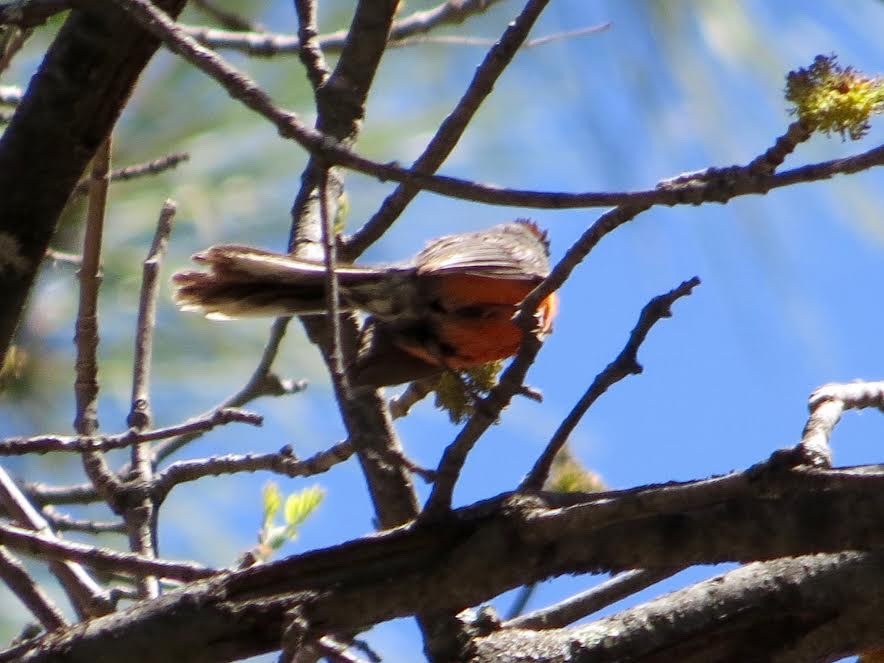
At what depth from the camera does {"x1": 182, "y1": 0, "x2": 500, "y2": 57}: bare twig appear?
3047mm

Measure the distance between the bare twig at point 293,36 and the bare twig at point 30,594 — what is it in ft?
4.33

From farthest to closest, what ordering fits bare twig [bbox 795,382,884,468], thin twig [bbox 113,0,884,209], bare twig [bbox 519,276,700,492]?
1. bare twig [bbox 519,276,700,492]
2. bare twig [bbox 795,382,884,468]
3. thin twig [bbox 113,0,884,209]

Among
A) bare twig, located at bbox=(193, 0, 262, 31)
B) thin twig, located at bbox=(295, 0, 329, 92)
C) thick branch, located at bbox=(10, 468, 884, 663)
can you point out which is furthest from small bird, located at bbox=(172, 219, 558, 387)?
thick branch, located at bbox=(10, 468, 884, 663)

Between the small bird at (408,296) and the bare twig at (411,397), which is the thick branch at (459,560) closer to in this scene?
the small bird at (408,296)

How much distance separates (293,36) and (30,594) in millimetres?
1675

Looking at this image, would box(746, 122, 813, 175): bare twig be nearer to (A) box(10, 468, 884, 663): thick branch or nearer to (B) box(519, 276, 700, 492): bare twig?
(B) box(519, 276, 700, 492): bare twig

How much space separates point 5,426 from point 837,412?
7.05 ft

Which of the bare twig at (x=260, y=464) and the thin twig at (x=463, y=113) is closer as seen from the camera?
the thin twig at (x=463, y=113)

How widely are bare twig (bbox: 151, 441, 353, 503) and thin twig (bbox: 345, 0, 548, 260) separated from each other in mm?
489

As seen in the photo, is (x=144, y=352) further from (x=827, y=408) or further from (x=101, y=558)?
(x=827, y=408)

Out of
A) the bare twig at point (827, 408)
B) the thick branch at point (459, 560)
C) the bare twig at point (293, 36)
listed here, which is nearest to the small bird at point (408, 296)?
the bare twig at point (293, 36)

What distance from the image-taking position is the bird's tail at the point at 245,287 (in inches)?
106

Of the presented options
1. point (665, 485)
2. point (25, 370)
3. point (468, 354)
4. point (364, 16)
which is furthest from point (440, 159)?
point (25, 370)

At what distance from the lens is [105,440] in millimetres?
1995
